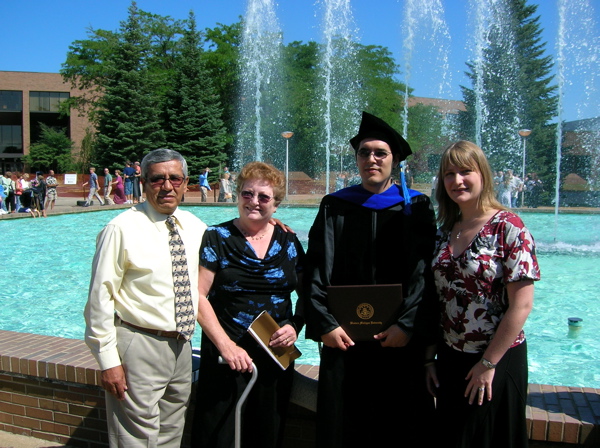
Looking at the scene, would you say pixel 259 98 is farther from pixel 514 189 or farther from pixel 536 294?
pixel 536 294

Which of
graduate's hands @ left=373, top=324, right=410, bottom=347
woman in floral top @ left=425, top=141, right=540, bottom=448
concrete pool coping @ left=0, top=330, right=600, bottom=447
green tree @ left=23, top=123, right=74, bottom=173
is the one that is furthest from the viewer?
green tree @ left=23, top=123, right=74, bottom=173

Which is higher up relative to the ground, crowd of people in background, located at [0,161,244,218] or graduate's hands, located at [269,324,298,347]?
crowd of people in background, located at [0,161,244,218]

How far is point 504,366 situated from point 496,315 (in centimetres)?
23

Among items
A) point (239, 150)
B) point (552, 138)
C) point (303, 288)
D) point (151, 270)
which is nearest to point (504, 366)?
point (303, 288)

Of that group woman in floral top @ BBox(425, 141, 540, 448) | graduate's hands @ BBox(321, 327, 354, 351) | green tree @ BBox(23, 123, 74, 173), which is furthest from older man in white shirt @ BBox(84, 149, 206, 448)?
green tree @ BBox(23, 123, 74, 173)

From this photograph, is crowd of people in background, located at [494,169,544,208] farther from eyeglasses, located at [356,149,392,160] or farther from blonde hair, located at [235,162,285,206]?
blonde hair, located at [235,162,285,206]

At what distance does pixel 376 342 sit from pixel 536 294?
18.6ft

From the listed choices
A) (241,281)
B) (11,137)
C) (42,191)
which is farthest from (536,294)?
(11,137)

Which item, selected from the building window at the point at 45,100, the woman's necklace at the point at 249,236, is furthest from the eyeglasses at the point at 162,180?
the building window at the point at 45,100

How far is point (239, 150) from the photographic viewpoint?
4172cm

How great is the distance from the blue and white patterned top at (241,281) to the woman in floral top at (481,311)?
2.57 feet

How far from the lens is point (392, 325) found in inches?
101

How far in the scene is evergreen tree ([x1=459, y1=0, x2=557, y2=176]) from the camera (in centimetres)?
3186

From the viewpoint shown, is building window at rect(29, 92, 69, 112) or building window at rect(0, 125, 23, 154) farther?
building window at rect(0, 125, 23, 154)
